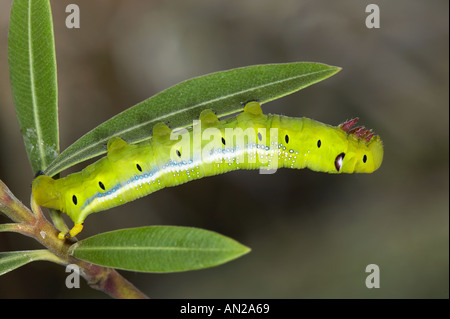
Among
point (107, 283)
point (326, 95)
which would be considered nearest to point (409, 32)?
point (326, 95)

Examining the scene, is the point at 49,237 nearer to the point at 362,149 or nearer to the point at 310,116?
the point at 362,149

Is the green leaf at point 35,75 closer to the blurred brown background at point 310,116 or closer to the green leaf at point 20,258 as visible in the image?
the green leaf at point 20,258

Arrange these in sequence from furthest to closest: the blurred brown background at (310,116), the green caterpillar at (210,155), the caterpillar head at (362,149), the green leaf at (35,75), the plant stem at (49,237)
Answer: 1. the blurred brown background at (310,116)
2. the caterpillar head at (362,149)
3. the green caterpillar at (210,155)
4. the green leaf at (35,75)
5. the plant stem at (49,237)

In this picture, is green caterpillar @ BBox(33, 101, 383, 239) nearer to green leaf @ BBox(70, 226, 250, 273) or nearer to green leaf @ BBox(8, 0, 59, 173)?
green leaf @ BBox(8, 0, 59, 173)

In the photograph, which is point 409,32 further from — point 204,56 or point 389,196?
point 204,56

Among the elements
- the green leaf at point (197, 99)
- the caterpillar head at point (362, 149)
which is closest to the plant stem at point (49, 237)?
the green leaf at point (197, 99)

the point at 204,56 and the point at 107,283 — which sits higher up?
the point at 204,56
